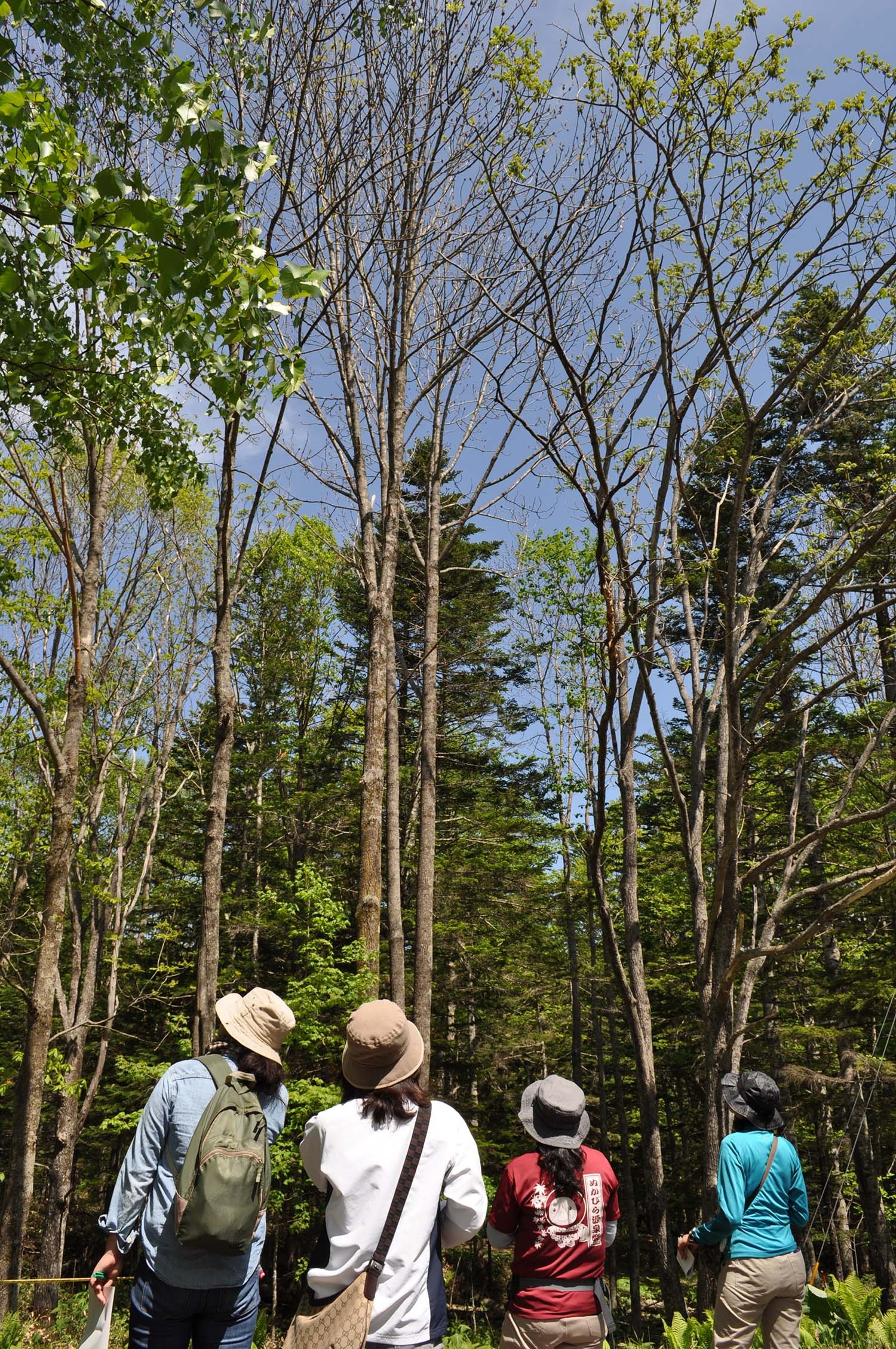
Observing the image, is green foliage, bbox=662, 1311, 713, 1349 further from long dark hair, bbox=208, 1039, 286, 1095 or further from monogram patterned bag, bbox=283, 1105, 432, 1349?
monogram patterned bag, bbox=283, 1105, 432, 1349

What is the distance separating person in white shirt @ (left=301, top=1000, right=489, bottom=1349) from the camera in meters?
2.37

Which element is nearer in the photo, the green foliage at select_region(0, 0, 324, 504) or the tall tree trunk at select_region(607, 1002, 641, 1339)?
the green foliage at select_region(0, 0, 324, 504)

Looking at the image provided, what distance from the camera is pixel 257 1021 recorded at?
9.71 ft

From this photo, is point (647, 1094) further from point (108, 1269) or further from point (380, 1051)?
point (380, 1051)

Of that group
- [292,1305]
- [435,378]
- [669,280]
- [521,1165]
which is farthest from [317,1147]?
[292,1305]

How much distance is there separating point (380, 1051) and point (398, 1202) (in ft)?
1.22

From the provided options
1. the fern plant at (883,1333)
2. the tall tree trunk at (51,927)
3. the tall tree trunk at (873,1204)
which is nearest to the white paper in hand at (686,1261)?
the fern plant at (883,1333)

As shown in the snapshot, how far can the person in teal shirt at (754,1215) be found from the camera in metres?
4.26

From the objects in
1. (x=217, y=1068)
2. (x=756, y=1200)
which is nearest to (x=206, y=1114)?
(x=217, y=1068)

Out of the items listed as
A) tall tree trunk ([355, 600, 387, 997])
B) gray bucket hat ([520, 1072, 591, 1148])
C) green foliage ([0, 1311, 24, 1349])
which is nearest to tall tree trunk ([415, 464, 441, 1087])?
tall tree trunk ([355, 600, 387, 997])

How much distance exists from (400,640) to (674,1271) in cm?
1419

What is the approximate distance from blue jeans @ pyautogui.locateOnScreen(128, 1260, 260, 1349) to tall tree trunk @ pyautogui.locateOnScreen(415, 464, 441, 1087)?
8.58 meters

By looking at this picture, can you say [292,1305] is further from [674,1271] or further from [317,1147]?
[317,1147]

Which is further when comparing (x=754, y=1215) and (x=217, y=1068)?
(x=754, y=1215)
